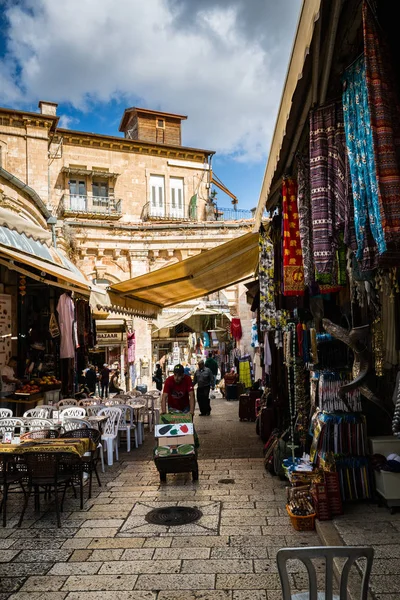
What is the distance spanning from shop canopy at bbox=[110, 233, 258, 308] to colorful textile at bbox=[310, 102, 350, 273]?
410cm

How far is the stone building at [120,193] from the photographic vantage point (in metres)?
25.2

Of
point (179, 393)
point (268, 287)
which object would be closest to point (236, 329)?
point (179, 393)

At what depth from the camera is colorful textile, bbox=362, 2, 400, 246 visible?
2814 mm

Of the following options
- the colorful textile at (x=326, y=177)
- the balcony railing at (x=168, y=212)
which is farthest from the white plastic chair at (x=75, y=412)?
the balcony railing at (x=168, y=212)

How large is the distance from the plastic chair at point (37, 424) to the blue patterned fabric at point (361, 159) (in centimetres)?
590

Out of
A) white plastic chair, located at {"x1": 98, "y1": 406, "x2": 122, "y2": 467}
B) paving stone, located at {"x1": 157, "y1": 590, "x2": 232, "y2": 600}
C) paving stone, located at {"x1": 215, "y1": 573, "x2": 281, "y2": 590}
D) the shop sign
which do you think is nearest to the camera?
paving stone, located at {"x1": 157, "y1": 590, "x2": 232, "y2": 600}

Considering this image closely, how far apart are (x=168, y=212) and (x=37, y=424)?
23410mm

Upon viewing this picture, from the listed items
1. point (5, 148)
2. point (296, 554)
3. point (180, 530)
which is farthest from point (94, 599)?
point (5, 148)

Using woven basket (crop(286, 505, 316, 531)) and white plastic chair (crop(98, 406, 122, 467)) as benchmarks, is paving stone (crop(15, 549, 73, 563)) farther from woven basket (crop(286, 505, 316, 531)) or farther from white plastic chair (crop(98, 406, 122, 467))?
white plastic chair (crop(98, 406, 122, 467))

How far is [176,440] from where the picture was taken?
294 inches

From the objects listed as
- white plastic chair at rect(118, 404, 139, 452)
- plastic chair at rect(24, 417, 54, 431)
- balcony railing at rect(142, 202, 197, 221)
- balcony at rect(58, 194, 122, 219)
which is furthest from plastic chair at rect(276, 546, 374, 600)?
balcony railing at rect(142, 202, 197, 221)

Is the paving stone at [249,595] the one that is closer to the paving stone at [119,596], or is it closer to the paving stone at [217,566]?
the paving stone at [217,566]

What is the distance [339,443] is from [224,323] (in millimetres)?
20376

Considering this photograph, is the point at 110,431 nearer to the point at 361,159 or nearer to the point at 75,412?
the point at 75,412
